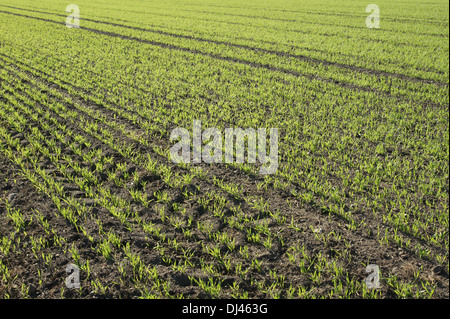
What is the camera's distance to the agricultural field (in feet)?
11.7

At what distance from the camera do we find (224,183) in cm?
516

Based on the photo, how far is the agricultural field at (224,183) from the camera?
355 centimetres

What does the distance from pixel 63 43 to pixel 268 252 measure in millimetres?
15570

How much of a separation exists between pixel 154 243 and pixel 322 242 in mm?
1837

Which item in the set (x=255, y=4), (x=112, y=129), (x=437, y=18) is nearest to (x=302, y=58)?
(x=112, y=129)

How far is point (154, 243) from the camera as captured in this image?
401 cm

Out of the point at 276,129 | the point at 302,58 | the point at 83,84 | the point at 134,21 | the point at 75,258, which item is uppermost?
the point at 134,21

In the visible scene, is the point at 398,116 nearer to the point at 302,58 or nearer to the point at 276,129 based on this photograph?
the point at 276,129

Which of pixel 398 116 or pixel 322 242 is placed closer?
pixel 322 242

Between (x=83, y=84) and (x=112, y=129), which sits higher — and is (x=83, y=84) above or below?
above

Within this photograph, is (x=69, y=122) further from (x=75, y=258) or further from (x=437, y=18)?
(x=437, y=18)

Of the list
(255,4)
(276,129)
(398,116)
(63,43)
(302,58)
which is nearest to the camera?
(276,129)

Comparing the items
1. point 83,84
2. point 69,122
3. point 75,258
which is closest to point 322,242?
point 75,258

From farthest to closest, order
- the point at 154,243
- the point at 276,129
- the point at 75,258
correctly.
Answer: the point at 276,129, the point at 154,243, the point at 75,258
